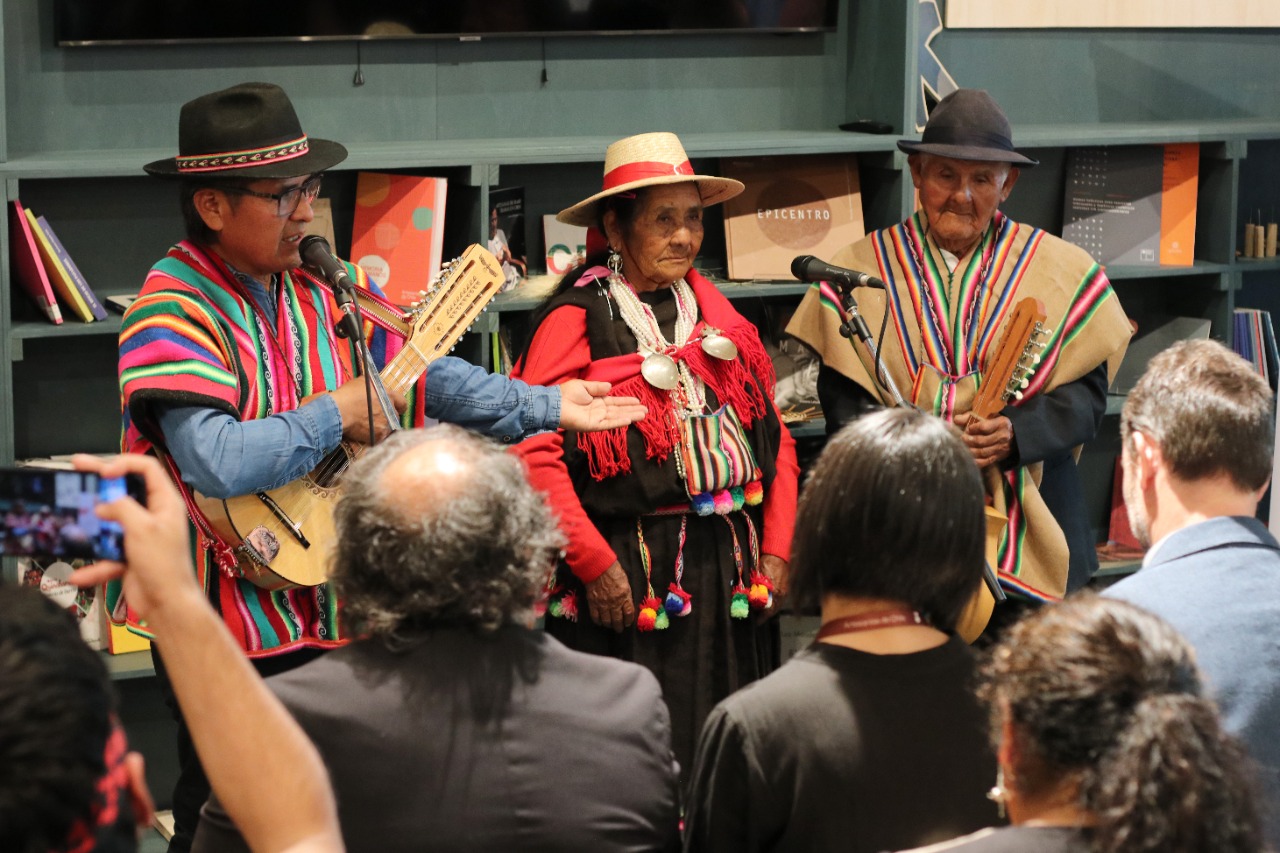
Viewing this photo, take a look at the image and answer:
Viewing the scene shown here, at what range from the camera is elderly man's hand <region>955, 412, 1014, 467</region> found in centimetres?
309

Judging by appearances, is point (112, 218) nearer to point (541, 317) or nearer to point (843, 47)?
point (541, 317)

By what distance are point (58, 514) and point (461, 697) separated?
421 mm

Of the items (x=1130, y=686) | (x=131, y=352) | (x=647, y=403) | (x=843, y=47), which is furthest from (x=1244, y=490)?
(x=843, y=47)

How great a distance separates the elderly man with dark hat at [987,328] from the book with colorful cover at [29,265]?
1598 mm

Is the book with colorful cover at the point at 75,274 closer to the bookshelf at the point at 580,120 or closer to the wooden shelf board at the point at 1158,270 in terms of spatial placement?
the bookshelf at the point at 580,120

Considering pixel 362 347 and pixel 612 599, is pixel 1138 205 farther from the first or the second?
pixel 362 347

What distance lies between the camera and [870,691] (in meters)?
1.62

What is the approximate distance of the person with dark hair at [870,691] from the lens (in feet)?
5.25

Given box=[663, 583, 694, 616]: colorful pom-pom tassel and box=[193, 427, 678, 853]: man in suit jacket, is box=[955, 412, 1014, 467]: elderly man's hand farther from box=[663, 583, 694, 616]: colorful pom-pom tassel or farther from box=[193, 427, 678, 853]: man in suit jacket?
box=[193, 427, 678, 853]: man in suit jacket

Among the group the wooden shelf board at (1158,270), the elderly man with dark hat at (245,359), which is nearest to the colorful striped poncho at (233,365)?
the elderly man with dark hat at (245,359)

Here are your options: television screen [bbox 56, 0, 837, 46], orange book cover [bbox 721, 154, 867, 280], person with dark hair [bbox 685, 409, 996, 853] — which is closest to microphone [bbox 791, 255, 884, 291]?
orange book cover [bbox 721, 154, 867, 280]

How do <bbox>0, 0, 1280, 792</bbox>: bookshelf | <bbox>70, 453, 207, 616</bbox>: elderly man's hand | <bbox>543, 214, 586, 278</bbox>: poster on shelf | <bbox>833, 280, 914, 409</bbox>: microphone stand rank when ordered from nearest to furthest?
1. <bbox>70, 453, 207, 616</bbox>: elderly man's hand
2. <bbox>833, 280, 914, 409</bbox>: microphone stand
3. <bbox>0, 0, 1280, 792</bbox>: bookshelf
4. <bbox>543, 214, 586, 278</bbox>: poster on shelf

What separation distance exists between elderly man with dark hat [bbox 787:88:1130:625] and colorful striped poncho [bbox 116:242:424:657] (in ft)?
3.54

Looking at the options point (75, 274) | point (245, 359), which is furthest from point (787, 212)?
point (245, 359)
